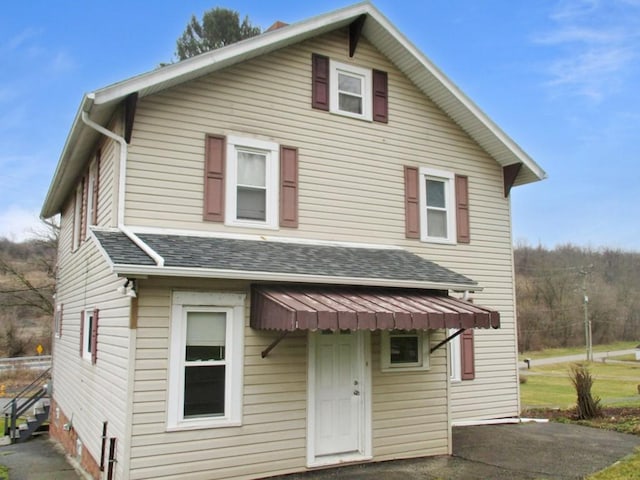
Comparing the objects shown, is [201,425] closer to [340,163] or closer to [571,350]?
[340,163]

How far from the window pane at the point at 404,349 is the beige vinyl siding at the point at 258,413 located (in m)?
0.26

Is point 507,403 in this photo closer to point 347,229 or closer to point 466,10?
point 347,229

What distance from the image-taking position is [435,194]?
1132 cm

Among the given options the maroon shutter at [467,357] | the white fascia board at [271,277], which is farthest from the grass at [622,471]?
the maroon shutter at [467,357]

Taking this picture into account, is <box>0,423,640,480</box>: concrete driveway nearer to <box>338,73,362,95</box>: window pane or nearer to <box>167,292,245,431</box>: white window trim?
<box>167,292,245,431</box>: white window trim

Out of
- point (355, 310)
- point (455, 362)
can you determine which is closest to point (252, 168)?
point (355, 310)

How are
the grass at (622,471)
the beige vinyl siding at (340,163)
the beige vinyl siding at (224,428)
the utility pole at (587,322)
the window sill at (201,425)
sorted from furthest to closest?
1. the utility pole at (587,322)
2. the beige vinyl siding at (340,163)
3. the grass at (622,471)
4. the window sill at (201,425)
5. the beige vinyl siding at (224,428)

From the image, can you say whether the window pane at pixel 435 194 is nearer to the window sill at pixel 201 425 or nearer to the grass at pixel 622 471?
the grass at pixel 622 471

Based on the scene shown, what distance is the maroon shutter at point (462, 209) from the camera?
11.5 m

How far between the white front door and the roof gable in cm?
448

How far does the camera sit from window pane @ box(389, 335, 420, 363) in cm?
886

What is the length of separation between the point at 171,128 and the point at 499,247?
24.7ft

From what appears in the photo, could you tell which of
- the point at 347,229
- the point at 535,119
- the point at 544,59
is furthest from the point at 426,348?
the point at 535,119

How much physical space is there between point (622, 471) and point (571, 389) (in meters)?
18.8
